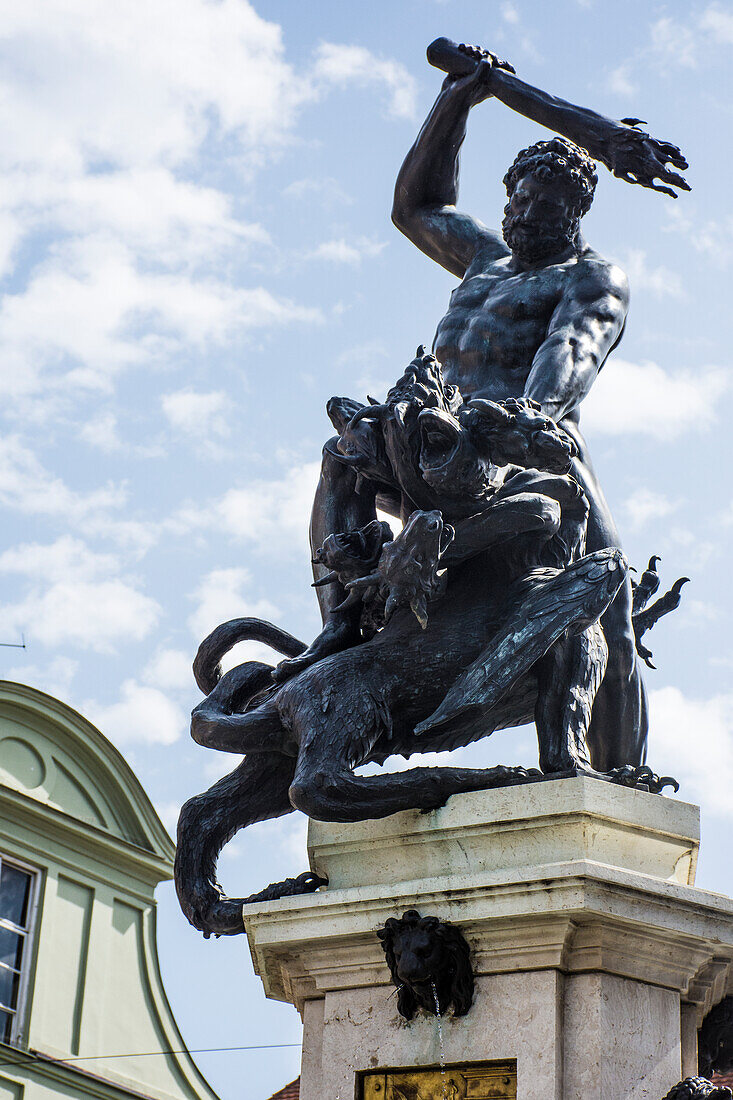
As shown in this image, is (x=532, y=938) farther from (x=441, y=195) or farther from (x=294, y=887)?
(x=441, y=195)

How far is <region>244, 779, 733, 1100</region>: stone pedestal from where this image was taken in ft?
16.9

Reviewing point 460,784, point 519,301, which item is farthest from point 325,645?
point 519,301

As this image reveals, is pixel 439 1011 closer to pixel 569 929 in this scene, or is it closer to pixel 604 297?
pixel 569 929

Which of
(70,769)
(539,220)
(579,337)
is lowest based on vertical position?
(579,337)

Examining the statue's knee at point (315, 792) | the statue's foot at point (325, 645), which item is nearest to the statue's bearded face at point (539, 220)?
the statue's foot at point (325, 645)

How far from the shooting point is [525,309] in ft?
22.7

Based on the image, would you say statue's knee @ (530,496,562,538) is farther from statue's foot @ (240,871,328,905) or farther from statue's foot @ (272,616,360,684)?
statue's foot @ (240,871,328,905)

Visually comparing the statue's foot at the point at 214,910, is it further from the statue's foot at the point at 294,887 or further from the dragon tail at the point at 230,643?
the dragon tail at the point at 230,643

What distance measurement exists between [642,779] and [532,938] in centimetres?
81

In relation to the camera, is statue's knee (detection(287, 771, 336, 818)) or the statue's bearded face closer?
statue's knee (detection(287, 771, 336, 818))

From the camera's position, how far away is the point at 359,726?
579cm

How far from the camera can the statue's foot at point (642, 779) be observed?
571 cm

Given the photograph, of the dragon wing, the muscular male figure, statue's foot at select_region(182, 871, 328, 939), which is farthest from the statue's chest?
statue's foot at select_region(182, 871, 328, 939)

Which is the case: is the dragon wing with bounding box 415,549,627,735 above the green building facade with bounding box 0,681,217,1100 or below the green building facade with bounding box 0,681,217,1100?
below
